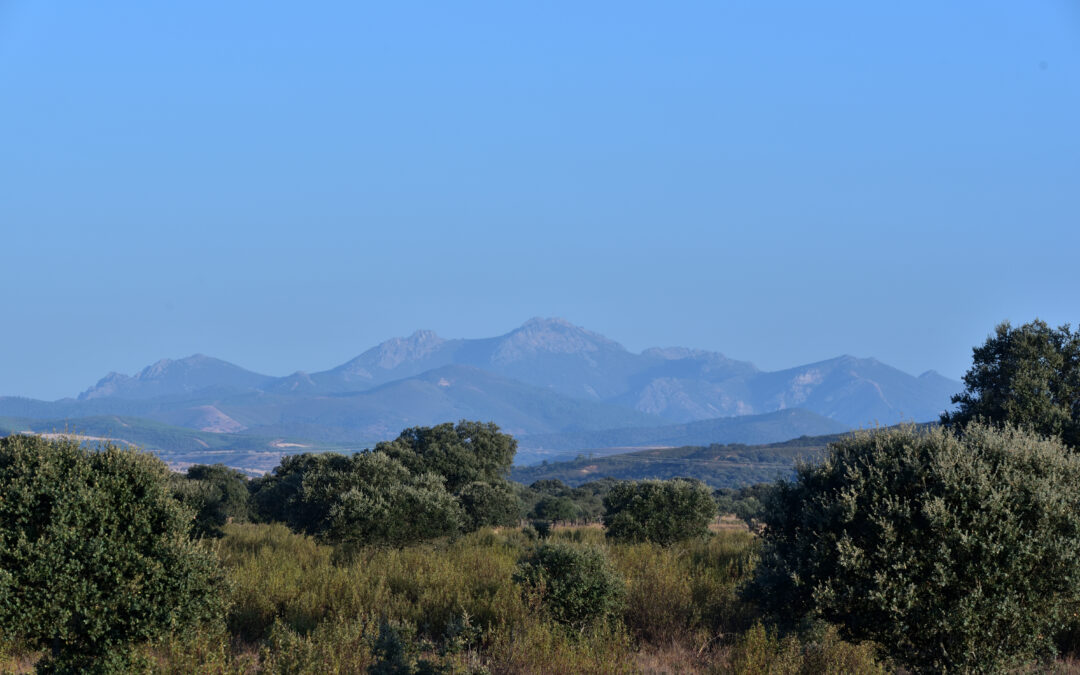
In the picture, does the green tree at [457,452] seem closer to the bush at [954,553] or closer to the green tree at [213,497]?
the green tree at [213,497]

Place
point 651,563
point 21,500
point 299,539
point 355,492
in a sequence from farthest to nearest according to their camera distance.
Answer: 1. point 299,539
2. point 355,492
3. point 651,563
4. point 21,500

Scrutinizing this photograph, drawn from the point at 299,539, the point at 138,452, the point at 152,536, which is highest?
Result: the point at 138,452

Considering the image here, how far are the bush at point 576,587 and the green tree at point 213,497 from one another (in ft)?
38.0

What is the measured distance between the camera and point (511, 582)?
591 inches

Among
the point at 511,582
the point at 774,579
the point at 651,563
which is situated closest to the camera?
the point at 774,579

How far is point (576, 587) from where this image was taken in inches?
555

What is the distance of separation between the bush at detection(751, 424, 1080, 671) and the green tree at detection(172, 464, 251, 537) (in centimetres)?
1742

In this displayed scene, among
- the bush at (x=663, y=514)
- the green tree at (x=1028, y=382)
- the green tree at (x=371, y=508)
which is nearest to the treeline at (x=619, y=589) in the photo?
the green tree at (x=371, y=508)

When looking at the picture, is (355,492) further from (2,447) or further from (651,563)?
(2,447)

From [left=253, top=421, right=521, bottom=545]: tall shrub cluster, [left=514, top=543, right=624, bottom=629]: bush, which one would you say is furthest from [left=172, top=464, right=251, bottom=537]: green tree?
[left=514, top=543, right=624, bottom=629]: bush

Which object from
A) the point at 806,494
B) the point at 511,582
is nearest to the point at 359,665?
the point at 511,582

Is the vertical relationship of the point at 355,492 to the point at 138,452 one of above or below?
below

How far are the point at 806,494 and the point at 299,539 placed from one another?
718 inches

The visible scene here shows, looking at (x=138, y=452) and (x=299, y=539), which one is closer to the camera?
(x=138, y=452)
